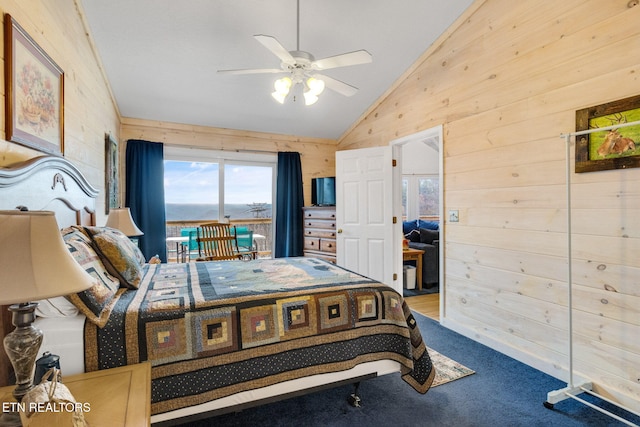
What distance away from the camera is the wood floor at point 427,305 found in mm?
3650

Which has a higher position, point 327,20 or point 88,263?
point 327,20

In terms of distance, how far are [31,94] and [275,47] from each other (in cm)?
138

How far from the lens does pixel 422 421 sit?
6.06 ft

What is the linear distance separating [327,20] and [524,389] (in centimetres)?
329

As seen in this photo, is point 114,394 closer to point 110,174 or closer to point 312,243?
point 110,174

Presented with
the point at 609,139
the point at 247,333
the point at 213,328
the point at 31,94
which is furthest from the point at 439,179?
the point at 31,94

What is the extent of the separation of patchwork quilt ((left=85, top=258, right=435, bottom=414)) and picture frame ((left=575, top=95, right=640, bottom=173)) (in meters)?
1.55

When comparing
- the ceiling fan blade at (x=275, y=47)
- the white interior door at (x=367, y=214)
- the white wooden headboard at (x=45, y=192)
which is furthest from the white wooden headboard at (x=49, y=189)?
the white interior door at (x=367, y=214)

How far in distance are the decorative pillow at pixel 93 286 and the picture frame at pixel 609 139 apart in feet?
9.38

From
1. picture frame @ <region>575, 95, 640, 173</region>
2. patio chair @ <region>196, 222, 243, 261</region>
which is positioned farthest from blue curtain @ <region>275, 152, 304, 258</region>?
picture frame @ <region>575, 95, 640, 173</region>

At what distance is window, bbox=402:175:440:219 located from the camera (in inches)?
263

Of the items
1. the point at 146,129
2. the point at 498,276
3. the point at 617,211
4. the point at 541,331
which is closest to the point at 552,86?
the point at 617,211

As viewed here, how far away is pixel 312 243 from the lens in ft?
16.5

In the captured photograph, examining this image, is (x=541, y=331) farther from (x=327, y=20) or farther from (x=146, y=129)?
(x=146, y=129)
